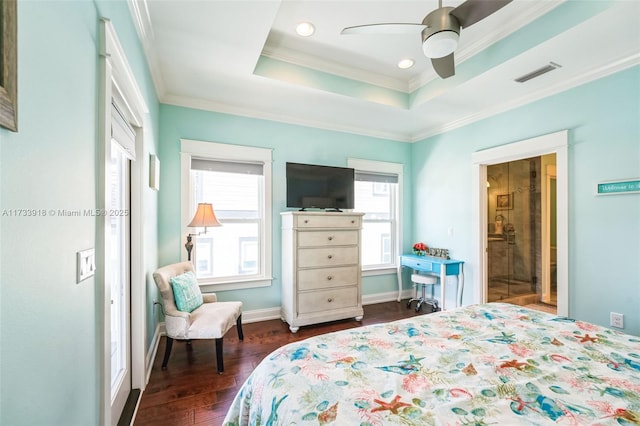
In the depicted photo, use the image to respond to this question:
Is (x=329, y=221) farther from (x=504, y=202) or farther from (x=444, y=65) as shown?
(x=504, y=202)

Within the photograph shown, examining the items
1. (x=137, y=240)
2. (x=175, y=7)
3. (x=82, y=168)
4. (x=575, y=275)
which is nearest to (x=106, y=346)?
(x=82, y=168)

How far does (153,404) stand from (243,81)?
9.16 ft

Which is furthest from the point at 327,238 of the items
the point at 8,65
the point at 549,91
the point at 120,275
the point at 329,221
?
the point at 8,65

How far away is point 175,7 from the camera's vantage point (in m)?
1.84

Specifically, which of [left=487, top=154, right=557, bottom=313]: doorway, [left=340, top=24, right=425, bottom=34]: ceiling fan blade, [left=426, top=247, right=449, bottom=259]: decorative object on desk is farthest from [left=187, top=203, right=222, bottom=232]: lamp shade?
[left=487, top=154, right=557, bottom=313]: doorway

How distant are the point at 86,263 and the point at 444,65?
2.47m

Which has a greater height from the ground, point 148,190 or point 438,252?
point 148,190

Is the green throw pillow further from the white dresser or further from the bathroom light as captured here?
the bathroom light

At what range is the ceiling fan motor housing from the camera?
5.54 ft

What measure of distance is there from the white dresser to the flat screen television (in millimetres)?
271

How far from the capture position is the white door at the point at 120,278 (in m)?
1.78

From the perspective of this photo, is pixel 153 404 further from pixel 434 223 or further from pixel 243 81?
pixel 434 223

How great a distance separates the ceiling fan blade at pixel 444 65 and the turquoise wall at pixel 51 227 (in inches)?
80.0

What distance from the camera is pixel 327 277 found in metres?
3.29
